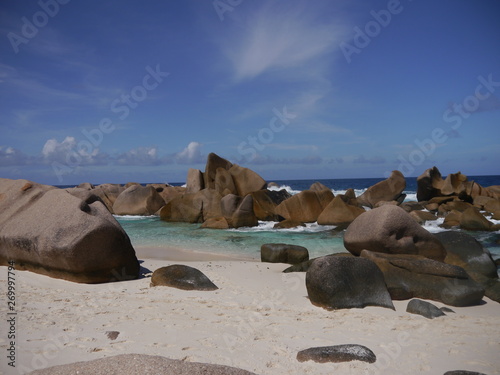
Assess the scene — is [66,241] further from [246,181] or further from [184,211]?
[246,181]

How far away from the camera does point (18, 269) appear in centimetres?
717

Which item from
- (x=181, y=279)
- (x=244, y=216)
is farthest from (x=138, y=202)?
(x=181, y=279)

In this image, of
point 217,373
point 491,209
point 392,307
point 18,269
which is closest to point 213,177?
point 491,209

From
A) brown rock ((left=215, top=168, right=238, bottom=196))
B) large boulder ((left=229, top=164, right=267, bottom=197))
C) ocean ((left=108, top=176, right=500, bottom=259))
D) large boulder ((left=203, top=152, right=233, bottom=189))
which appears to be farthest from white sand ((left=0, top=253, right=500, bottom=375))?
large boulder ((left=203, top=152, right=233, bottom=189))

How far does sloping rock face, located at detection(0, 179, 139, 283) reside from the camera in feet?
22.2

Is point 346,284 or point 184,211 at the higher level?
point 346,284

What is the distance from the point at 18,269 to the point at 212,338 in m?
4.79

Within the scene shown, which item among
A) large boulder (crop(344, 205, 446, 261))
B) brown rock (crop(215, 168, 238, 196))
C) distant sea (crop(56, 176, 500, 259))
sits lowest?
distant sea (crop(56, 176, 500, 259))

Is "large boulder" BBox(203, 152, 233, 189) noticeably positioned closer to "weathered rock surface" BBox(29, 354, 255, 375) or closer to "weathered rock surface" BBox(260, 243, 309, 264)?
"weathered rock surface" BBox(260, 243, 309, 264)

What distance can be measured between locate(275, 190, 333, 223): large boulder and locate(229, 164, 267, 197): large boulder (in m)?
3.11

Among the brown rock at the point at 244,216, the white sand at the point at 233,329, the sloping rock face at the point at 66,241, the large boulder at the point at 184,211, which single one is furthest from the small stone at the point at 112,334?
the large boulder at the point at 184,211

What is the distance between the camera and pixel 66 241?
265 inches

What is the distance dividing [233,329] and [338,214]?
48.7 ft

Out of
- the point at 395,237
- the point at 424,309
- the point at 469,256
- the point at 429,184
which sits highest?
the point at 429,184
